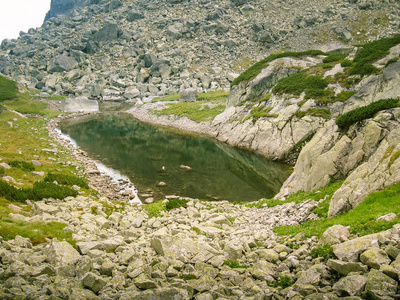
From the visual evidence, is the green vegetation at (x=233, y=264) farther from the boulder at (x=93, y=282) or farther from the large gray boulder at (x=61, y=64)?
the large gray boulder at (x=61, y=64)

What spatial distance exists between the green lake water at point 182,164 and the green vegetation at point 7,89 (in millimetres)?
33381

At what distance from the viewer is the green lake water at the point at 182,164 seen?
27.8 metres

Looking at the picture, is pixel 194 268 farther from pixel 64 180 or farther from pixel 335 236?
pixel 64 180

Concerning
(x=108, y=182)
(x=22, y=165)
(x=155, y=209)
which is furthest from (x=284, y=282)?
(x=22, y=165)

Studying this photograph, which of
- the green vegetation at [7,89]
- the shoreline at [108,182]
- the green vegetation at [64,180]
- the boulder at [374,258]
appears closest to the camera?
the boulder at [374,258]

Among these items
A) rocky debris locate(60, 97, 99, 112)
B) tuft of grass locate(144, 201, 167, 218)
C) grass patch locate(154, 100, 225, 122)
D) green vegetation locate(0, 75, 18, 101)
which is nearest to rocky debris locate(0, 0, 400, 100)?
rocky debris locate(60, 97, 99, 112)

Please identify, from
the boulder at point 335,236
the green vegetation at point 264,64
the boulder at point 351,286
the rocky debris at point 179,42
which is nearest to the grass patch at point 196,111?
the green vegetation at point 264,64

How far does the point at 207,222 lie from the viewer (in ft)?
48.4

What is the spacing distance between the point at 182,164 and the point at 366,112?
80.9 ft

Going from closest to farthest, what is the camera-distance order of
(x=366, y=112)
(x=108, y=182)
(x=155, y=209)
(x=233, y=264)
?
(x=233, y=264), (x=366, y=112), (x=155, y=209), (x=108, y=182)

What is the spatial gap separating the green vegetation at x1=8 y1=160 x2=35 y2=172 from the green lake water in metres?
10.5

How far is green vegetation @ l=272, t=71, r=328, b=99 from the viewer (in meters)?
41.3

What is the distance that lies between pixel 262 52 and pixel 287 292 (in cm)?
13523

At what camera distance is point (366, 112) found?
16.6 metres
